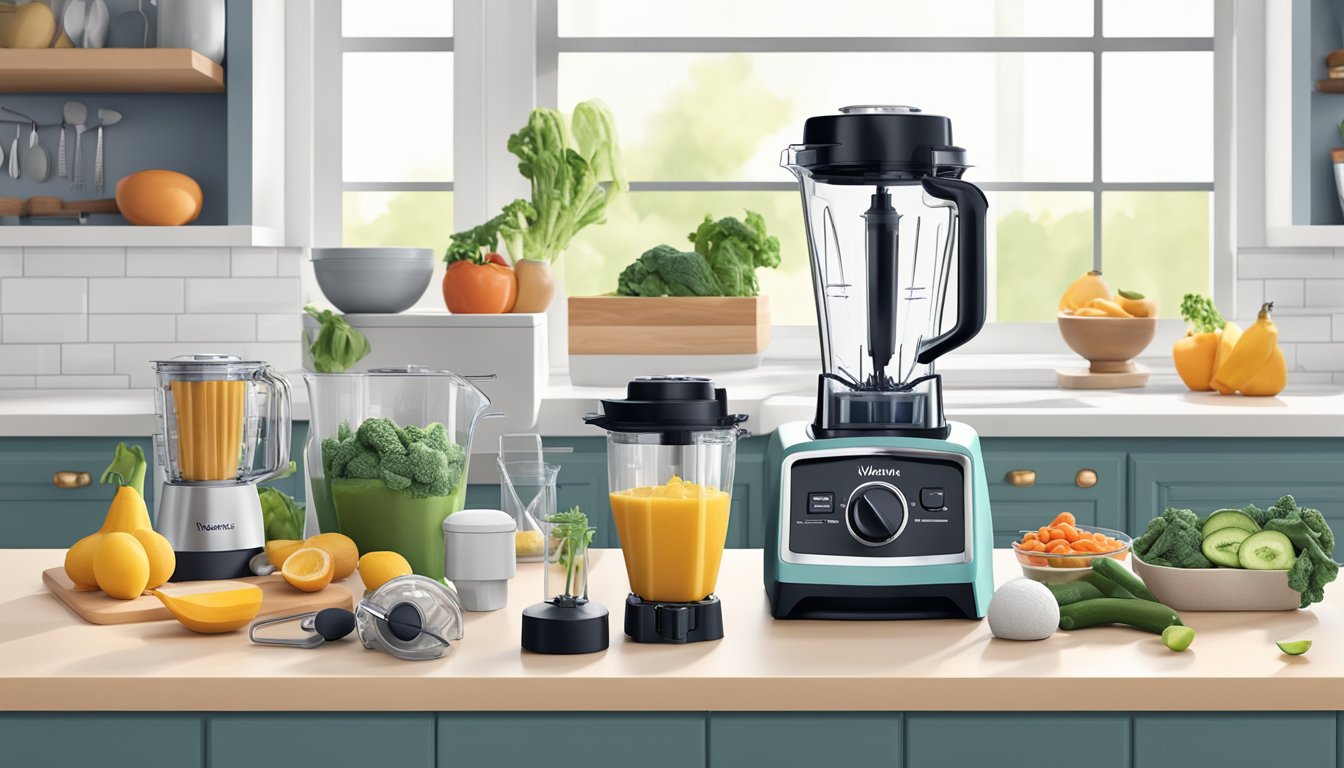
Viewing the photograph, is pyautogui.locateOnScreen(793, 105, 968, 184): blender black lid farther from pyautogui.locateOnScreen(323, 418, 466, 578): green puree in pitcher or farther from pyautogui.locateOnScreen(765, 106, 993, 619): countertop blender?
pyautogui.locateOnScreen(323, 418, 466, 578): green puree in pitcher

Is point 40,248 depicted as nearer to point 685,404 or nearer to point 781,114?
point 781,114

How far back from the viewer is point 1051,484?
9.40 ft

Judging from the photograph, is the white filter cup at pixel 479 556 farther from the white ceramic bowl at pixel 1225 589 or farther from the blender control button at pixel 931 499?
the white ceramic bowl at pixel 1225 589

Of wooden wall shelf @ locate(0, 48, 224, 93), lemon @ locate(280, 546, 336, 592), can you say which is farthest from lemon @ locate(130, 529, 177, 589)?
wooden wall shelf @ locate(0, 48, 224, 93)

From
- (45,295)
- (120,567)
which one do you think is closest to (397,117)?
(45,295)

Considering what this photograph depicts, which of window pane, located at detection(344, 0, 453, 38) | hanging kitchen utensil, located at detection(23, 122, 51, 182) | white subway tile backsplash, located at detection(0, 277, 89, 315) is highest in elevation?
window pane, located at detection(344, 0, 453, 38)

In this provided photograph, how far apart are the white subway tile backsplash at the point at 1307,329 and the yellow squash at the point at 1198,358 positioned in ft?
1.54

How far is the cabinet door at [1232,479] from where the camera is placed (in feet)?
9.35

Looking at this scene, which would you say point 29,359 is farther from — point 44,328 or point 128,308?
point 128,308

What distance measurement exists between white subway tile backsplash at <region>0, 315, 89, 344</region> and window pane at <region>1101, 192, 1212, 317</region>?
2.80m

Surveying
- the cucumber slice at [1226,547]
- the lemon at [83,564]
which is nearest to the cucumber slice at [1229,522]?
the cucumber slice at [1226,547]

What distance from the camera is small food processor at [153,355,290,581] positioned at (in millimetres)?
1537

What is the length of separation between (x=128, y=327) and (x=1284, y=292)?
311 cm
